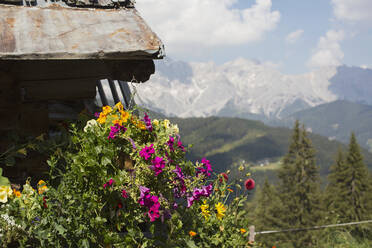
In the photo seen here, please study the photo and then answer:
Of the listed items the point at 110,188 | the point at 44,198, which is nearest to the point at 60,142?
the point at 44,198

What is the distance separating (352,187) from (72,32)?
47.6 metres

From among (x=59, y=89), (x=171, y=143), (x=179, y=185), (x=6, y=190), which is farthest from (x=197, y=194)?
(x=59, y=89)

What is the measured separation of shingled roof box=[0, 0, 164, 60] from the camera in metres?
2.61

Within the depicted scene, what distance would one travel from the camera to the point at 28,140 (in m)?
3.56

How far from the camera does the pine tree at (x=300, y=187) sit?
48938mm

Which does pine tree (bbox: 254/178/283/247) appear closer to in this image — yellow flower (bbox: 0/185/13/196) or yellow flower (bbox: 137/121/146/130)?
yellow flower (bbox: 137/121/146/130)

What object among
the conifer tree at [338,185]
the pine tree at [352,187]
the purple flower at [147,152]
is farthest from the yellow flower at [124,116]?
the conifer tree at [338,185]

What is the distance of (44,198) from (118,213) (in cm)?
58

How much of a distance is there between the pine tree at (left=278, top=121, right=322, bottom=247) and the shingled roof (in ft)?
156

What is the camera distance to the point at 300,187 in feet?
165

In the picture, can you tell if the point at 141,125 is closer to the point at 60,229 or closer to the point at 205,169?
the point at 205,169

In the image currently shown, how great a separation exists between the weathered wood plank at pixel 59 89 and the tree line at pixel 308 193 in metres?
42.6

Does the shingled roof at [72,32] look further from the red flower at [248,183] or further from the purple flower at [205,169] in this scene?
the red flower at [248,183]

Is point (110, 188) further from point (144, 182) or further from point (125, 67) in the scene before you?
point (125, 67)
